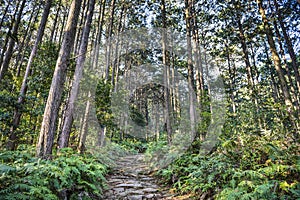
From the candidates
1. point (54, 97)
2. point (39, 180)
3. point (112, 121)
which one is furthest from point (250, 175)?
point (112, 121)

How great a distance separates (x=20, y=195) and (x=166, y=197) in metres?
3.69

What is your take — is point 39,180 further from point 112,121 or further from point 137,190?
point 112,121

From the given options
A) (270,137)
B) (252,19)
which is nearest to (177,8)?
(252,19)

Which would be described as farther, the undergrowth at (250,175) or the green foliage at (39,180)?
the undergrowth at (250,175)

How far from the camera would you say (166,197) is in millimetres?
5398

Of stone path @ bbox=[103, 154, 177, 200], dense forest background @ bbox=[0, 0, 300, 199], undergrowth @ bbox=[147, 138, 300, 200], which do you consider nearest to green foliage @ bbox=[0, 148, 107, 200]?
dense forest background @ bbox=[0, 0, 300, 199]

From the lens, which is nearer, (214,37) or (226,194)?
(226,194)

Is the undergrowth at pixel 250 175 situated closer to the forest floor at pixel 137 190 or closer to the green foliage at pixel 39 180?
the forest floor at pixel 137 190

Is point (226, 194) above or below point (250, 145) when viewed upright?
below

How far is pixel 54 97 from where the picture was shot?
5.13 m

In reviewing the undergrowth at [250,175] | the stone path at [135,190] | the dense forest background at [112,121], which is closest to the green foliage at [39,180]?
the dense forest background at [112,121]

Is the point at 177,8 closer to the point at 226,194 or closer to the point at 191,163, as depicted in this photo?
the point at 191,163

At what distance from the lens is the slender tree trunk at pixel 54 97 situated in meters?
4.75

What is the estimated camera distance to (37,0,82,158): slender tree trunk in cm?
475
